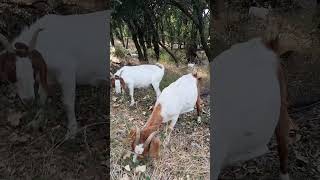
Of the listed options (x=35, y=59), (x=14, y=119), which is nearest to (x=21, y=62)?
(x=35, y=59)

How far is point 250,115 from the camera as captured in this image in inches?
181

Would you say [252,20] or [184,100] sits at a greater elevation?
[252,20]

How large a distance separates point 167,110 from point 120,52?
588 millimetres

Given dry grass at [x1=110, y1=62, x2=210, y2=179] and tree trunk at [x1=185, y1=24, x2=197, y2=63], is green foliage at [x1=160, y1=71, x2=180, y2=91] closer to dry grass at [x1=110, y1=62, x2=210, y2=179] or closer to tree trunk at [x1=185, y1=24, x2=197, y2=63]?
dry grass at [x1=110, y1=62, x2=210, y2=179]

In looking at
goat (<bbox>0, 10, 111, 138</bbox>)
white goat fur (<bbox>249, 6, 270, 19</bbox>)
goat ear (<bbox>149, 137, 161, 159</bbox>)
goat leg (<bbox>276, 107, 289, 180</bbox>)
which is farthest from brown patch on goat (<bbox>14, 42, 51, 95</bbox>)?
goat leg (<bbox>276, 107, 289, 180</bbox>)

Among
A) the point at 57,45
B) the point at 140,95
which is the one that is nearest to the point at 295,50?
the point at 140,95

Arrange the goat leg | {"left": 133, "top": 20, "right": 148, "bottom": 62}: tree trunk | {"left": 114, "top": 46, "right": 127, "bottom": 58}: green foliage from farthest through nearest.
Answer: the goat leg
{"left": 133, "top": 20, "right": 148, "bottom": 62}: tree trunk
{"left": 114, "top": 46, "right": 127, "bottom": 58}: green foliage

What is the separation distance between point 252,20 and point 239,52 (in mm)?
283

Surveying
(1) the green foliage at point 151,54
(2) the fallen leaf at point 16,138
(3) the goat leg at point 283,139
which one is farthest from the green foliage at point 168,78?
(2) the fallen leaf at point 16,138

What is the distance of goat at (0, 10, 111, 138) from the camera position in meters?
4.48

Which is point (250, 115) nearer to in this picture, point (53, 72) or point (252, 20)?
point (252, 20)

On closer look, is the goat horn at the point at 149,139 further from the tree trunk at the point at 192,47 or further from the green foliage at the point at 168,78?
the tree trunk at the point at 192,47

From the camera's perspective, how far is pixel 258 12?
181 inches

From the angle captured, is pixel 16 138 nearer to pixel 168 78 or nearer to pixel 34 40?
pixel 34 40
